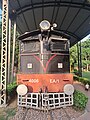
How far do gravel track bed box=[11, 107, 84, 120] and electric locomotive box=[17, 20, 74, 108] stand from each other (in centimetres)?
29

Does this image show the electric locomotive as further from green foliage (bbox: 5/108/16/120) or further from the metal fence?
green foliage (bbox: 5/108/16/120)

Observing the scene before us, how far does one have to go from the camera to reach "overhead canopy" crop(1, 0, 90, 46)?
11.5 m

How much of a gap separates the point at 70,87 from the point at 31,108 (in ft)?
6.17

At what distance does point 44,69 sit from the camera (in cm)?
706

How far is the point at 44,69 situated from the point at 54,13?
7.63 m

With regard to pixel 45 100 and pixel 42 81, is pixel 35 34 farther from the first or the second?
pixel 45 100

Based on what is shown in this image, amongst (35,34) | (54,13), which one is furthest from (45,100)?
(54,13)

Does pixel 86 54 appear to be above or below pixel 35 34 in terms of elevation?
above

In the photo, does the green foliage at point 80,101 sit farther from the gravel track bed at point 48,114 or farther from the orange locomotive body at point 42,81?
the orange locomotive body at point 42,81

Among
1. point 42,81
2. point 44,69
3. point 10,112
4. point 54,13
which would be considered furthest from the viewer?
point 54,13

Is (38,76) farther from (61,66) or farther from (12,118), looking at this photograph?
(12,118)

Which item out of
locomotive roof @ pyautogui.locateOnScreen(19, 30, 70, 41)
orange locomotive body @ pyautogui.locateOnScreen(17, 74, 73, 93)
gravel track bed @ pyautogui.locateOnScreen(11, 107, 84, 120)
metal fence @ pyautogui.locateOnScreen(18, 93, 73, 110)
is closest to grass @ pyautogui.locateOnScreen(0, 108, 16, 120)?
gravel track bed @ pyautogui.locateOnScreen(11, 107, 84, 120)

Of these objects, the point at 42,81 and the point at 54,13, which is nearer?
the point at 42,81

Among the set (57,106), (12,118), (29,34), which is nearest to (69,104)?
(57,106)
